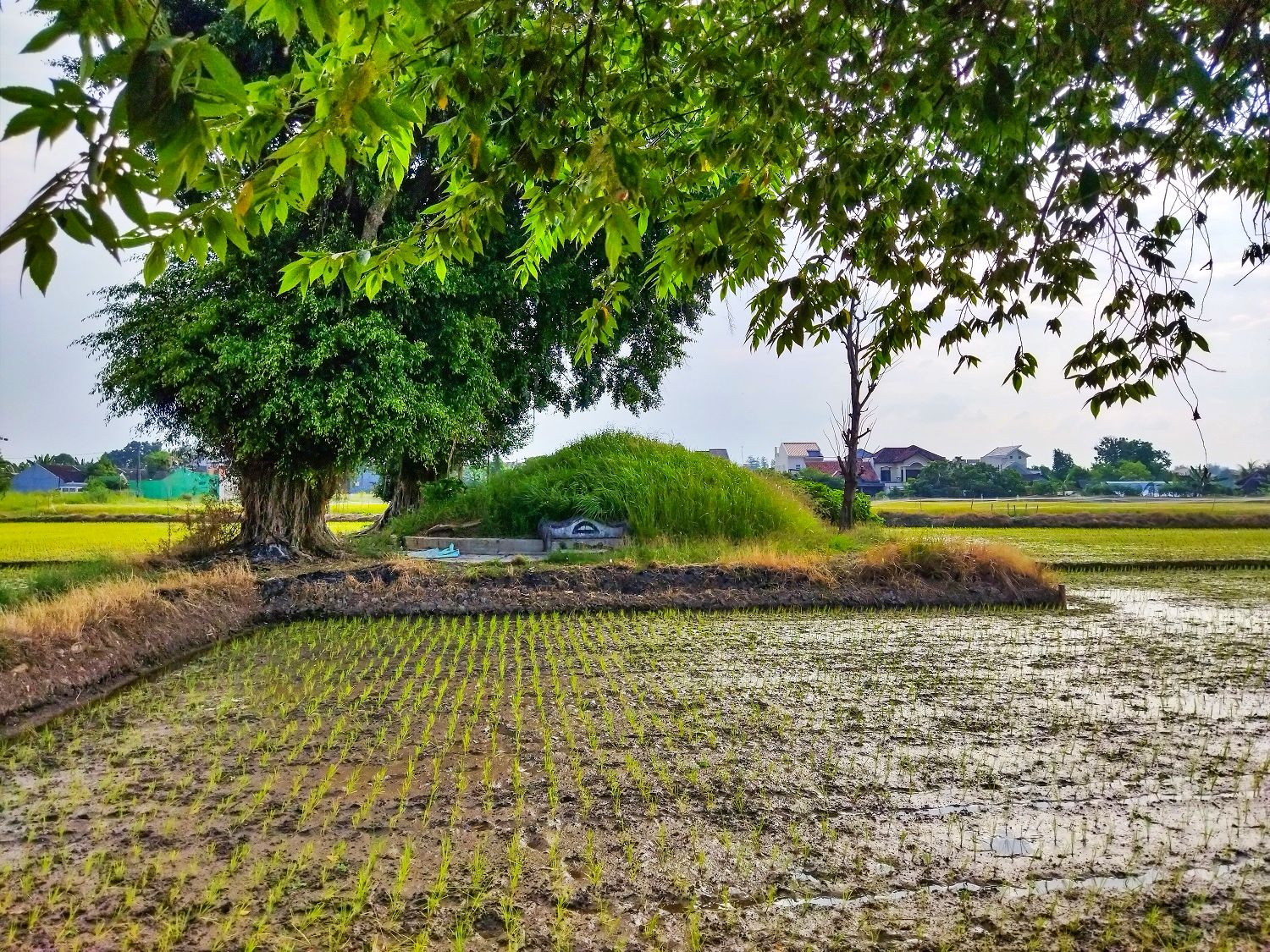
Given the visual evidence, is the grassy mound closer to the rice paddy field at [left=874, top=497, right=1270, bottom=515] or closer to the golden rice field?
the golden rice field

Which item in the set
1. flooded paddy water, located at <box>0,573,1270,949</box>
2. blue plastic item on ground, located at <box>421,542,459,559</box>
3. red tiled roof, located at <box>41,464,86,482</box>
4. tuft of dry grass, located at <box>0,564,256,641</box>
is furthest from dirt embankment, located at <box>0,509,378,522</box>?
flooded paddy water, located at <box>0,573,1270,949</box>

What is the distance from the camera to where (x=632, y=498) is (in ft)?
39.4

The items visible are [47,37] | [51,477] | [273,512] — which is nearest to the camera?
→ [47,37]

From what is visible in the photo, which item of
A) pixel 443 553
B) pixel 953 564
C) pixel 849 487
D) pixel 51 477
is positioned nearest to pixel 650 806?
pixel 953 564

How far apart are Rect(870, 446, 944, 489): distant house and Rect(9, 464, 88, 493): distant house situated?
34.9 meters

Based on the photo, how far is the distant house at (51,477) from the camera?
31141 mm

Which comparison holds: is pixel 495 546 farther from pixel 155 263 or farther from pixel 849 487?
pixel 155 263

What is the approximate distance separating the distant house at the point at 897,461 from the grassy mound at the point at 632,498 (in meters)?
27.9

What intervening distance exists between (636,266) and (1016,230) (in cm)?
955

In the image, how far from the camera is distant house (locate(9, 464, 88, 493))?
31.1m

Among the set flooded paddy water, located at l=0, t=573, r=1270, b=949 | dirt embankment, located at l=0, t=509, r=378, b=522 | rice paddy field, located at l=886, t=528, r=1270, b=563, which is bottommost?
flooded paddy water, located at l=0, t=573, r=1270, b=949

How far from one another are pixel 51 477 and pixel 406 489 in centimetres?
2594

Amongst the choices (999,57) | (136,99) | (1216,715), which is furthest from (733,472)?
(136,99)

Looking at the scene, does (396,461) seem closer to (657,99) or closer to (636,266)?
(636,266)
